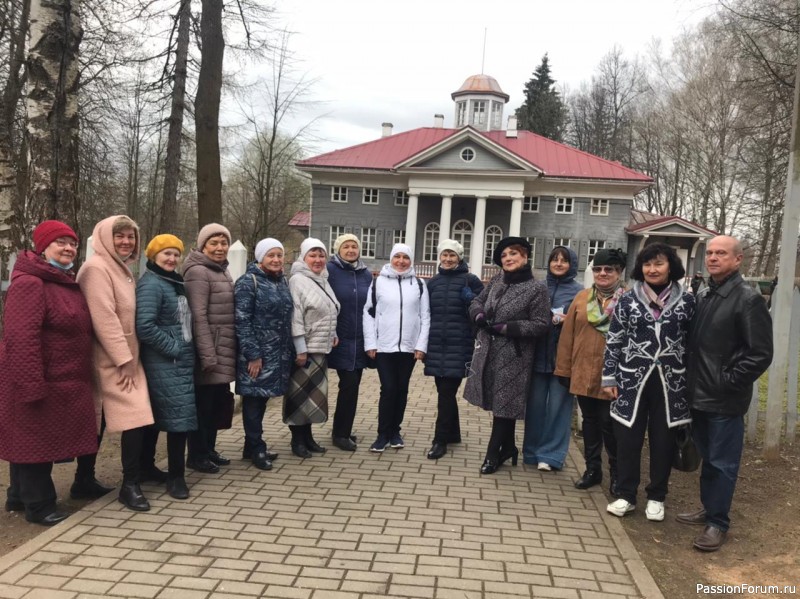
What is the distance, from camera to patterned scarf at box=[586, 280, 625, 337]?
4.66m

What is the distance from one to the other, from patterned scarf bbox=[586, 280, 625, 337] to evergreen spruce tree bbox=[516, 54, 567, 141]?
45.7 metres

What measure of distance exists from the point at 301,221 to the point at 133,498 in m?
30.6

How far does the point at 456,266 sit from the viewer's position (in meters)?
5.46

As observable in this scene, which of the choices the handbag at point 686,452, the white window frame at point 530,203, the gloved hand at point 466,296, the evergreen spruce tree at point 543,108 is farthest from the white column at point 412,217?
the handbag at point 686,452

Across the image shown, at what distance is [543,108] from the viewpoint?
159ft

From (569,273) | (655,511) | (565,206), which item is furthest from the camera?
(565,206)

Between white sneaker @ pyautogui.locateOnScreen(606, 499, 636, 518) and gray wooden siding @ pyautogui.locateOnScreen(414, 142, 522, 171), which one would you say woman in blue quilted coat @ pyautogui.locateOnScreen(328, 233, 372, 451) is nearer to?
white sneaker @ pyautogui.locateOnScreen(606, 499, 636, 518)

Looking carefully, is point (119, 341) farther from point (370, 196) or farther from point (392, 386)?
point (370, 196)

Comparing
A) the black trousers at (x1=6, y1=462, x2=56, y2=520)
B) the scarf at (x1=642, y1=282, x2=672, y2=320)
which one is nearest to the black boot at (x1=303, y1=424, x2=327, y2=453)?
the black trousers at (x1=6, y1=462, x2=56, y2=520)

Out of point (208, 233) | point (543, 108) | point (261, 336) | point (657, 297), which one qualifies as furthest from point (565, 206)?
point (208, 233)

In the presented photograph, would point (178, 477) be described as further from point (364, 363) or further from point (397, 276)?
point (397, 276)

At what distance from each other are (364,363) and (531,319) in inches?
63.6

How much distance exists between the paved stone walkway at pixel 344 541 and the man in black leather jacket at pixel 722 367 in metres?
0.66

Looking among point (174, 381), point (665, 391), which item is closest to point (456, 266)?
point (665, 391)
